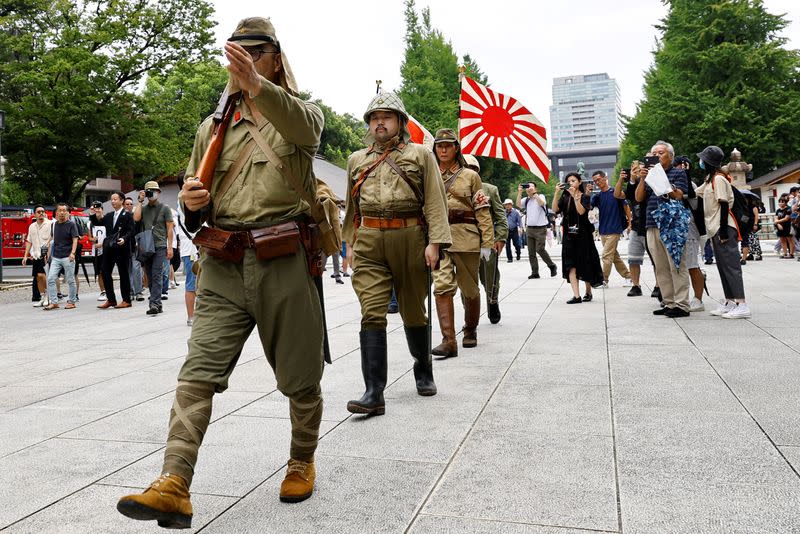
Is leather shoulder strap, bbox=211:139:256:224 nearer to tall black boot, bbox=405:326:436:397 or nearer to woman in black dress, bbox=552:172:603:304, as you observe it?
tall black boot, bbox=405:326:436:397

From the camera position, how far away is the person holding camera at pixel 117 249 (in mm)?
11836

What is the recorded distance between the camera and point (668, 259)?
27.0 feet

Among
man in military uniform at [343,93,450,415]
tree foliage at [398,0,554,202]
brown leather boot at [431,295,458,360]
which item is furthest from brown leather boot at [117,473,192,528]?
tree foliage at [398,0,554,202]

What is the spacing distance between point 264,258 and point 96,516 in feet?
3.84

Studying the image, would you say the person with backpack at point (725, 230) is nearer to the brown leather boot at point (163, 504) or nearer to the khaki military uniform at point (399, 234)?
the khaki military uniform at point (399, 234)

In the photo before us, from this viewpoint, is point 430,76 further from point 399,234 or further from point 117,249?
point 399,234

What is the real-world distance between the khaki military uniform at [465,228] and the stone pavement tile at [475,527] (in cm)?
395

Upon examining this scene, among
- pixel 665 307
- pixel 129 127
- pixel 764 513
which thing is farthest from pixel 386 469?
pixel 129 127

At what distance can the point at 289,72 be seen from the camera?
9.91 ft

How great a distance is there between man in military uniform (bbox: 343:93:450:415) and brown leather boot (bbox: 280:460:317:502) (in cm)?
145

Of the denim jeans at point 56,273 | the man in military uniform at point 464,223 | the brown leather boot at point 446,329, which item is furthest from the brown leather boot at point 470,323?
the denim jeans at point 56,273

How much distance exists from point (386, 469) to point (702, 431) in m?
1.66

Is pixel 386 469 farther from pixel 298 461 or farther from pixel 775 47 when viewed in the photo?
pixel 775 47

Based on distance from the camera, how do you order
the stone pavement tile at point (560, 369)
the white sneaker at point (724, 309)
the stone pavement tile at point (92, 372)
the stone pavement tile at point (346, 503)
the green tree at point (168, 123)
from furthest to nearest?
the green tree at point (168, 123)
the white sneaker at point (724, 309)
the stone pavement tile at point (92, 372)
the stone pavement tile at point (560, 369)
the stone pavement tile at point (346, 503)
